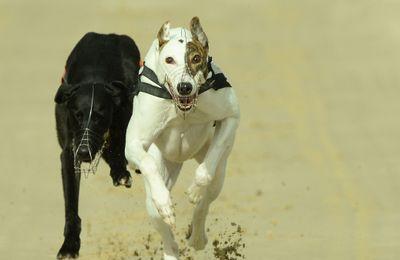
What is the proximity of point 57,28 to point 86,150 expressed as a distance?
39.7ft

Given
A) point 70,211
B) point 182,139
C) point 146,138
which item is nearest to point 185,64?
point 146,138

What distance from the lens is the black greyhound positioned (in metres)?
7.90

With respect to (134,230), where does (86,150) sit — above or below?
above

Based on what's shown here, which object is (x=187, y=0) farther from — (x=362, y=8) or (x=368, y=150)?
(x=368, y=150)

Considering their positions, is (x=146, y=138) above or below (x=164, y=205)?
above

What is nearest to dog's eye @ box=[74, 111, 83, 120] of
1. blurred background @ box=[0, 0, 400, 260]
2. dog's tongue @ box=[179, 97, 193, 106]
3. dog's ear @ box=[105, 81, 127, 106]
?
dog's ear @ box=[105, 81, 127, 106]

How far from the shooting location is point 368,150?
49.1ft

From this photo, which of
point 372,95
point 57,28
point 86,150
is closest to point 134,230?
point 86,150

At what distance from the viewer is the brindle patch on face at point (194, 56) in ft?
23.1

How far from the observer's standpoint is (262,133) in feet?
50.3

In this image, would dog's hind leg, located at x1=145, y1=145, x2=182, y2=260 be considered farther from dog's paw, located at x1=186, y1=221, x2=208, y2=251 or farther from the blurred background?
the blurred background

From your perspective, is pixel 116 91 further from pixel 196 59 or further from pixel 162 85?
pixel 196 59

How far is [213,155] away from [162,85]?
0.50 meters

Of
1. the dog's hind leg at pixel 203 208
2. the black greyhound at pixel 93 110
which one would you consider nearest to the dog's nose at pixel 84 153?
the black greyhound at pixel 93 110
